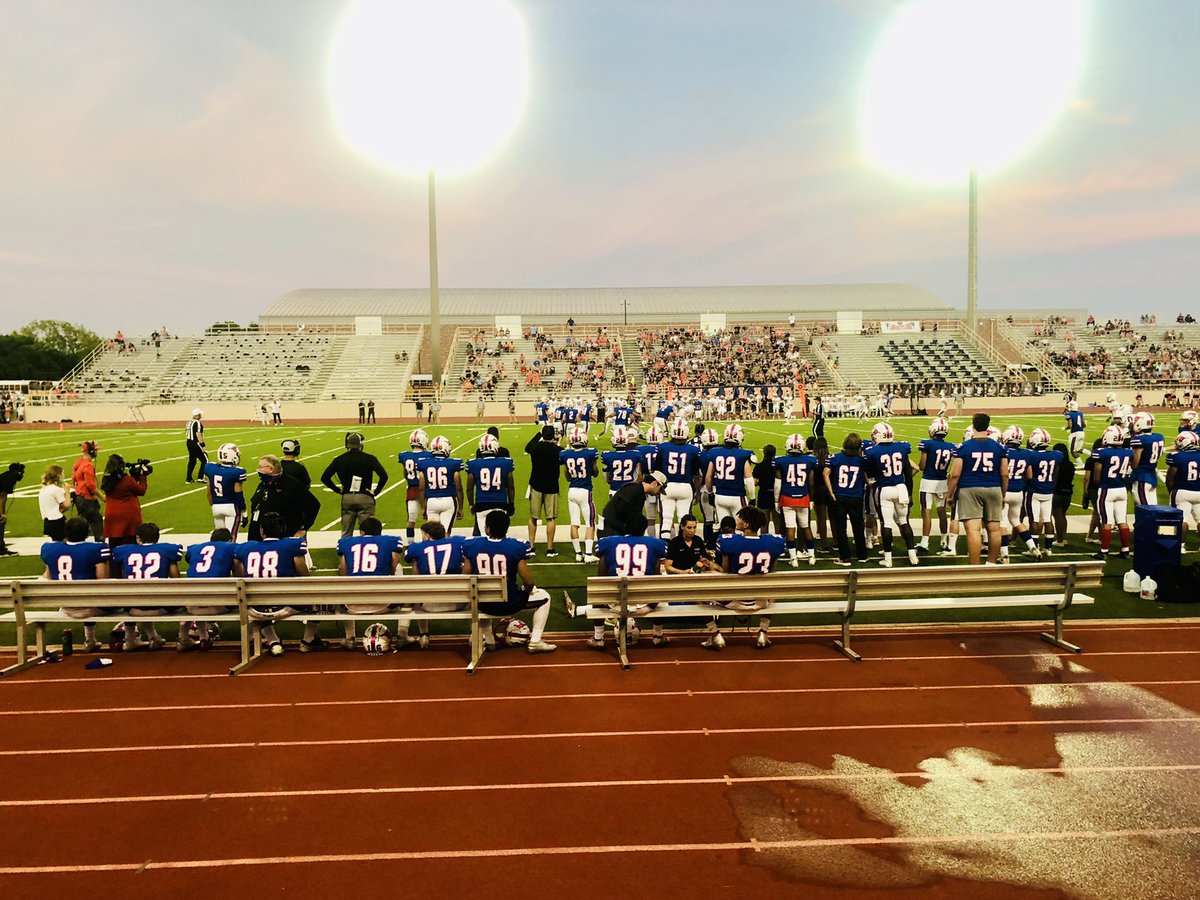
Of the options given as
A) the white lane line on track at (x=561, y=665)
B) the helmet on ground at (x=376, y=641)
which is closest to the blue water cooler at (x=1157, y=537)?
the white lane line on track at (x=561, y=665)

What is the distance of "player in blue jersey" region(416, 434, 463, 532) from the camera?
10758 mm

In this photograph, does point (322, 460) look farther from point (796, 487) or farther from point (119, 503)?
point (796, 487)

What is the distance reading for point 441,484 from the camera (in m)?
10.8

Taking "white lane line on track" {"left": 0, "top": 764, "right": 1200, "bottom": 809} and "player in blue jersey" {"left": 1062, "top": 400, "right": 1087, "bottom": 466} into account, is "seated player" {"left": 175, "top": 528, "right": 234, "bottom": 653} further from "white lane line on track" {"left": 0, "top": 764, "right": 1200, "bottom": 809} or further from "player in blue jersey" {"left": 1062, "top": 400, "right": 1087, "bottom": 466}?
"player in blue jersey" {"left": 1062, "top": 400, "right": 1087, "bottom": 466}

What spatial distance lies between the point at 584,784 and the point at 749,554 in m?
2.87

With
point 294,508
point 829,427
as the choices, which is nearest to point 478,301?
point 829,427

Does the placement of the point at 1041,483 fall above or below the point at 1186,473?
below

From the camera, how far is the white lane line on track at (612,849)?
4117 millimetres

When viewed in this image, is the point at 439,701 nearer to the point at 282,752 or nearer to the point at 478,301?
the point at 282,752

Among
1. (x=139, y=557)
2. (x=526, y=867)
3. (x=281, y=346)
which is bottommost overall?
(x=526, y=867)

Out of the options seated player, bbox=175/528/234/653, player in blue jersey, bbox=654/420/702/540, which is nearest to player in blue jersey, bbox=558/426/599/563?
player in blue jersey, bbox=654/420/702/540

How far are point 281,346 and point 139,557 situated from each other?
5387cm

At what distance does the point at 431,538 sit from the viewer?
7.59 metres

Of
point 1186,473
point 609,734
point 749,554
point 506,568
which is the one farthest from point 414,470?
point 1186,473
